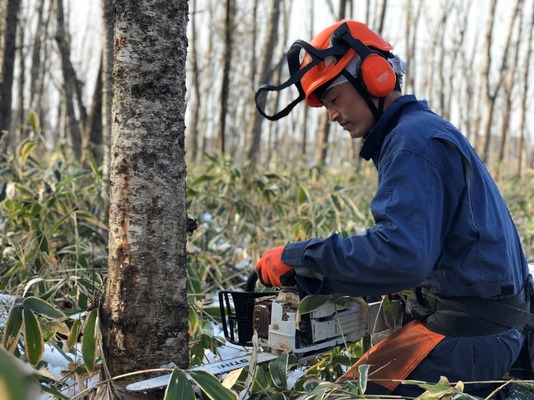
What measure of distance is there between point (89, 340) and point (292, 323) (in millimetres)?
604

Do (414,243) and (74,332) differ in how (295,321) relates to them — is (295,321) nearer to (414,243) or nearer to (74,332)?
(414,243)

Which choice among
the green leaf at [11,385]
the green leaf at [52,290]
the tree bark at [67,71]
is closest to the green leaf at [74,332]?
the green leaf at [52,290]

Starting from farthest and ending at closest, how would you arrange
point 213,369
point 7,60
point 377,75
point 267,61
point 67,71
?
point 267,61
point 67,71
point 7,60
point 377,75
point 213,369

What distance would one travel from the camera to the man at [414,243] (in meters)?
1.60

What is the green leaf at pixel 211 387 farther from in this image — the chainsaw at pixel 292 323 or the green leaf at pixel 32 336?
the green leaf at pixel 32 336

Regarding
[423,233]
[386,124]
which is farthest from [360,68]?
[423,233]

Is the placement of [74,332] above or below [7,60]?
below

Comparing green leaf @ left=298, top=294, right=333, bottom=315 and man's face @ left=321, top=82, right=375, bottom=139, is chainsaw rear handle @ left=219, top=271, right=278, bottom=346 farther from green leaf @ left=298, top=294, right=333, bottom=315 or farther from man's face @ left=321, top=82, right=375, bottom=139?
man's face @ left=321, top=82, right=375, bottom=139

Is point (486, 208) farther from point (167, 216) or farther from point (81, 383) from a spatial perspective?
point (81, 383)

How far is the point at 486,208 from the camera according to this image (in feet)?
5.64

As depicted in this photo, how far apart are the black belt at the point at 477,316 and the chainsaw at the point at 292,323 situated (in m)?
0.20

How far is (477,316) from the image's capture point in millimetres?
1776

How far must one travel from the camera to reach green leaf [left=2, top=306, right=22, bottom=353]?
1.73 m

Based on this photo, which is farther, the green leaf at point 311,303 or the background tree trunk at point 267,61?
the background tree trunk at point 267,61
